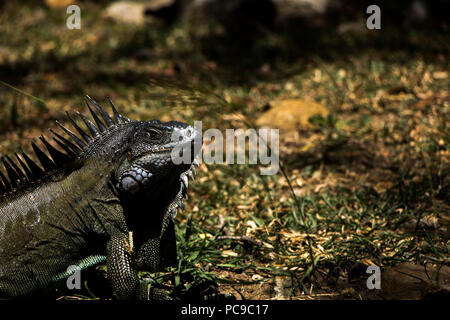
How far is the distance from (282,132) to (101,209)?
3069mm

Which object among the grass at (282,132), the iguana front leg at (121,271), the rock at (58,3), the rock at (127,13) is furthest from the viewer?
the rock at (58,3)

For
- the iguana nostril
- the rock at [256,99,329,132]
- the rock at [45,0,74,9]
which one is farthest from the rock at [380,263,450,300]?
the rock at [45,0,74,9]

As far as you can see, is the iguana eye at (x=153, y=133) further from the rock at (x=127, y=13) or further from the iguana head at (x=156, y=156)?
the rock at (x=127, y=13)

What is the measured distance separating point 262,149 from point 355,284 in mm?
2313

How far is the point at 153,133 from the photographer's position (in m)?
2.94

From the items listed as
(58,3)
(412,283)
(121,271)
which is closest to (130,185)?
(121,271)

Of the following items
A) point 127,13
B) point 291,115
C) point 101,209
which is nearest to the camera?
point 101,209

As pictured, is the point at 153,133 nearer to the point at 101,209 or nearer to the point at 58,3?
the point at 101,209

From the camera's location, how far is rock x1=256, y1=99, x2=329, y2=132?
574 centimetres

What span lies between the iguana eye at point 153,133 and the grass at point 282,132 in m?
0.20

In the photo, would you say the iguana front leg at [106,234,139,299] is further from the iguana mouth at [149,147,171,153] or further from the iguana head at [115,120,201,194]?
the iguana mouth at [149,147,171,153]

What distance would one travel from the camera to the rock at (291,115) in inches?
226

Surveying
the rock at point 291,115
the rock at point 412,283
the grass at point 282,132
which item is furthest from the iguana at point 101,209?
the rock at point 291,115
